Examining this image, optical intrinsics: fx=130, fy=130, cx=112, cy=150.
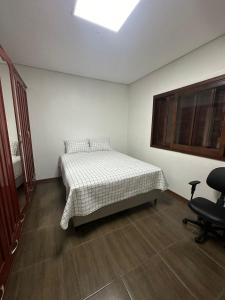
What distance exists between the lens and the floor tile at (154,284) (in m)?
1.05

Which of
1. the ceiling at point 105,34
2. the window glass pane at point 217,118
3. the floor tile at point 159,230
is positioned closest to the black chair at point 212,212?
the floor tile at point 159,230

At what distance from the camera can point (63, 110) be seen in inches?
122

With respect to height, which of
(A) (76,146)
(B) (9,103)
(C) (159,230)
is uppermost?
(B) (9,103)

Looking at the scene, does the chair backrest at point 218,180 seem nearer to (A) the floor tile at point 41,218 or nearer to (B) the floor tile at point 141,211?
(B) the floor tile at point 141,211

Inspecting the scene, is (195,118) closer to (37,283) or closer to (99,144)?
(99,144)

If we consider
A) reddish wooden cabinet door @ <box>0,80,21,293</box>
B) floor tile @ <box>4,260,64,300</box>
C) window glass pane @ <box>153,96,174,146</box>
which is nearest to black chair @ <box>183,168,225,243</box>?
window glass pane @ <box>153,96,174,146</box>

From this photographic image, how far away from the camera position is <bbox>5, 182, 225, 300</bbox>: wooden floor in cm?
107

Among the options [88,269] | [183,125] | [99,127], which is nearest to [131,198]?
[88,269]

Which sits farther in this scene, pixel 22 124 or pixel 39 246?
pixel 22 124

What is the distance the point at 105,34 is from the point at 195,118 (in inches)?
72.9

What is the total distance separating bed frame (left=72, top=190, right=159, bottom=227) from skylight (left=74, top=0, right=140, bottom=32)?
7.39 ft

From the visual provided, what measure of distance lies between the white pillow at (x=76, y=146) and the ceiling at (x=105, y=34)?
62.8 inches

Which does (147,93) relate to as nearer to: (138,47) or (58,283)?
(138,47)

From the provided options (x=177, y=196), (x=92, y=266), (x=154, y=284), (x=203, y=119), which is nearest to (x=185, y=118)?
(x=203, y=119)
